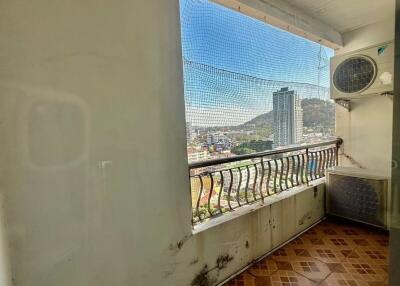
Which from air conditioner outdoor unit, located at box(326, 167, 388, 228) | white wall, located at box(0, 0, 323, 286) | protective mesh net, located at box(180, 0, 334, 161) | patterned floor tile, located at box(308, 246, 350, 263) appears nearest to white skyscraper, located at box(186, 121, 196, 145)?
protective mesh net, located at box(180, 0, 334, 161)

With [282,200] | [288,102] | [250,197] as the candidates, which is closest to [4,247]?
[250,197]

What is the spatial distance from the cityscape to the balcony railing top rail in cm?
8

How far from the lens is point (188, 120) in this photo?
152 cm

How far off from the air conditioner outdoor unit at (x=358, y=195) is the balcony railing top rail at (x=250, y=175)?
26 centimetres

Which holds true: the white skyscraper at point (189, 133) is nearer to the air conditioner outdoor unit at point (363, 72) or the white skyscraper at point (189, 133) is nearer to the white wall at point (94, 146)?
the white wall at point (94, 146)

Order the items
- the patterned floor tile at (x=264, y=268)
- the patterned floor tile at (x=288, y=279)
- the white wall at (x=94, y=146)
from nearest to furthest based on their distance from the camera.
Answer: the white wall at (x=94, y=146), the patterned floor tile at (x=288, y=279), the patterned floor tile at (x=264, y=268)

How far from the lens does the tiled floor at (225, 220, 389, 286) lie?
1657 millimetres

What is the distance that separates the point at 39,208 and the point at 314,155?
2.77 metres

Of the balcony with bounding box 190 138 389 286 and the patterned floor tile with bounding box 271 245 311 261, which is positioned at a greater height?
the balcony with bounding box 190 138 389 286

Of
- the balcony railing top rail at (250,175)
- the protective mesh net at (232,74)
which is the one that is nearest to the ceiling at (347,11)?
the protective mesh net at (232,74)

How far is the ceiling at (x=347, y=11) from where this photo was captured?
214 centimetres

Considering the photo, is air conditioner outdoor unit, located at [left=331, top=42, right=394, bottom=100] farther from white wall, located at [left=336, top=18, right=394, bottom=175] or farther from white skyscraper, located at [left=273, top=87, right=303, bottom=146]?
white skyscraper, located at [left=273, top=87, right=303, bottom=146]

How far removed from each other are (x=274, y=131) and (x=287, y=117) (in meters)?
0.25

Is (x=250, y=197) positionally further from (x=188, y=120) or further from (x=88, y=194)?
(x=88, y=194)
